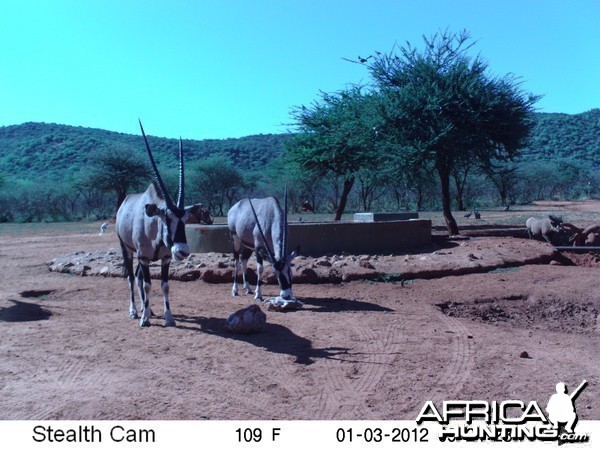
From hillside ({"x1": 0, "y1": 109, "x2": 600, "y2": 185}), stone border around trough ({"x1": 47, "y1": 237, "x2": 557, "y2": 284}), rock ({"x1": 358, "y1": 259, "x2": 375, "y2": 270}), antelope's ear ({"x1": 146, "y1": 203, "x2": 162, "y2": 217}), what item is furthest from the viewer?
hillside ({"x1": 0, "y1": 109, "x2": 600, "y2": 185})

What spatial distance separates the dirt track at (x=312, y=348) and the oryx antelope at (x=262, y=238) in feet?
1.78

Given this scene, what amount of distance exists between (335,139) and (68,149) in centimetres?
4513

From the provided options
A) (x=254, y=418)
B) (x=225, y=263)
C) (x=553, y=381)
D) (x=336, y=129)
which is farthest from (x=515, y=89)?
(x=254, y=418)

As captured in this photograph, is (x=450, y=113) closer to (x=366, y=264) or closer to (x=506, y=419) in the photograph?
(x=366, y=264)

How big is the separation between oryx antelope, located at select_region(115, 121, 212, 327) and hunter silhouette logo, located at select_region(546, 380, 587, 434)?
484 centimetres

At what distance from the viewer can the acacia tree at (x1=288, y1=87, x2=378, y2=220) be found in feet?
76.5

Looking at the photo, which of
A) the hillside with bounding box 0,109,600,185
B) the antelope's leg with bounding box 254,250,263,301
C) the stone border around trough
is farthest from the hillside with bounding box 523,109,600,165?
the antelope's leg with bounding box 254,250,263,301

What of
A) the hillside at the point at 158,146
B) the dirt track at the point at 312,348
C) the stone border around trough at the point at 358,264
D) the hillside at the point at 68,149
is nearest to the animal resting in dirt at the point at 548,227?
the stone border around trough at the point at 358,264

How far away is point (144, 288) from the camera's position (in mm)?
9375

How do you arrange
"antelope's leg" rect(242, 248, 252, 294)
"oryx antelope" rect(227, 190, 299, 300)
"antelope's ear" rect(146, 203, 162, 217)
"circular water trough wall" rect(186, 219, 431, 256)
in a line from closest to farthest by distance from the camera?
"antelope's ear" rect(146, 203, 162, 217)
"oryx antelope" rect(227, 190, 299, 300)
"antelope's leg" rect(242, 248, 252, 294)
"circular water trough wall" rect(186, 219, 431, 256)

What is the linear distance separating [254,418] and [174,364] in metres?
1.96

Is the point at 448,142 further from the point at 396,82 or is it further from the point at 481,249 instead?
the point at 481,249

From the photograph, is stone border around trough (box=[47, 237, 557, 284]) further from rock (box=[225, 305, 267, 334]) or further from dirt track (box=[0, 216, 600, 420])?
rock (box=[225, 305, 267, 334])

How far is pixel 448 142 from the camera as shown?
20.1 metres
